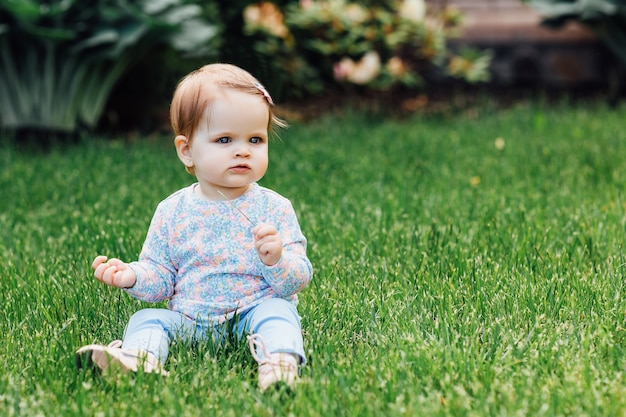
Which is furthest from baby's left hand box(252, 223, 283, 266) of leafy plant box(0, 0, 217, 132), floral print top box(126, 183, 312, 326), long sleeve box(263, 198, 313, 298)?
leafy plant box(0, 0, 217, 132)

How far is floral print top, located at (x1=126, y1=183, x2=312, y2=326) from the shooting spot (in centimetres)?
241

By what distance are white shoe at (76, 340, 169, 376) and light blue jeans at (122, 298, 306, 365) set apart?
0.25ft

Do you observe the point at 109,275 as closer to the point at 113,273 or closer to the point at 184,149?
the point at 113,273

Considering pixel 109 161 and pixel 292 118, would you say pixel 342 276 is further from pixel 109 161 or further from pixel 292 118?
pixel 292 118

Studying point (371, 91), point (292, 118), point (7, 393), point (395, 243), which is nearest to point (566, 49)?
point (371, 91)

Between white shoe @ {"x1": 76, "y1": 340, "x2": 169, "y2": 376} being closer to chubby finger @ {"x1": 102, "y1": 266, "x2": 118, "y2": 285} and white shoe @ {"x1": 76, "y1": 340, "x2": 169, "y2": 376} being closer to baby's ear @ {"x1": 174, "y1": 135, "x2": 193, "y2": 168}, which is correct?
chubby finger @ {"x1": 102, "y1": 266, "x2": 118, "y2": 285}

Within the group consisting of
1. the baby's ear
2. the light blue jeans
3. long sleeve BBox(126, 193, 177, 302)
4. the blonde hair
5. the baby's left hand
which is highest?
the blonde hair

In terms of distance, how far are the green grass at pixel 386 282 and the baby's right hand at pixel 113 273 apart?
235 mm

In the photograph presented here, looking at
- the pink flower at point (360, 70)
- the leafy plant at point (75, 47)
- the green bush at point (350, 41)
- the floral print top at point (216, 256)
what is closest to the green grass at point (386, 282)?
the floral print top at point (216, 256)

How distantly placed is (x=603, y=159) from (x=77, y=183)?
288 cm

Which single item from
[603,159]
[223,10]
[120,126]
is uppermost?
[223,10]

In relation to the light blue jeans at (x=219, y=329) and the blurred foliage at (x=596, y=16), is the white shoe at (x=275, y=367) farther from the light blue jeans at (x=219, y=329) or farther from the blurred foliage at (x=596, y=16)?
the blurred foliage at (x=596, y=16)

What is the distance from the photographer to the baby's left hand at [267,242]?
86.0 inches

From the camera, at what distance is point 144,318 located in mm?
2379
